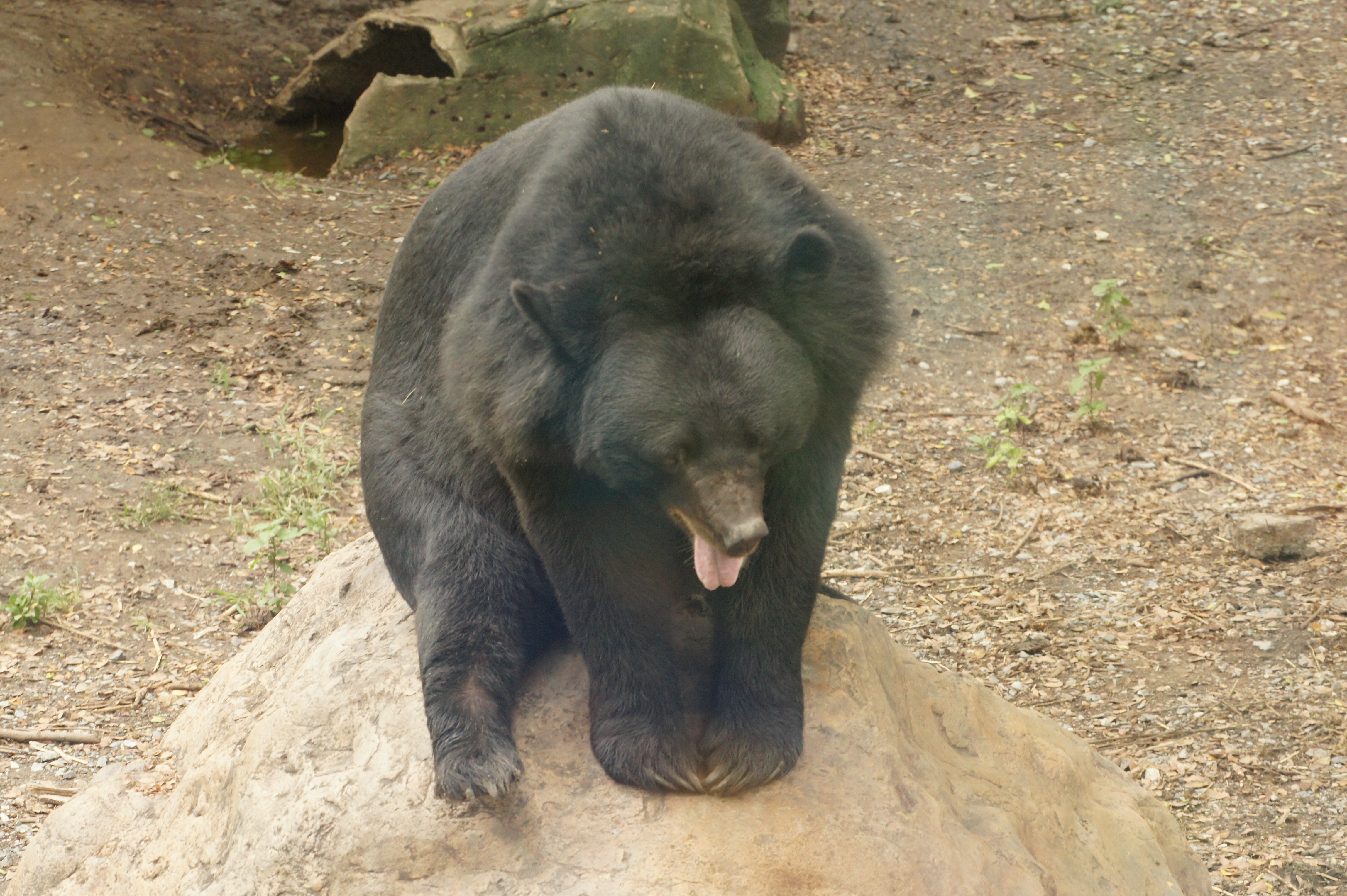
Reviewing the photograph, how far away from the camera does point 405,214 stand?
9.31m

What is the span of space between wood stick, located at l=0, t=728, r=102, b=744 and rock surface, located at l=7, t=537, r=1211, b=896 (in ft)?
3.79

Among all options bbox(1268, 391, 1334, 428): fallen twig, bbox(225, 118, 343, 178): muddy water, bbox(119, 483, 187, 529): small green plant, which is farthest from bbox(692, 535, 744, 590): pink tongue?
bbox(225, 118, 343, 178): muddy water

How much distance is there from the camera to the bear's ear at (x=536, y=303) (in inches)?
99.0

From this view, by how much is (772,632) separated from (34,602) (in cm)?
421

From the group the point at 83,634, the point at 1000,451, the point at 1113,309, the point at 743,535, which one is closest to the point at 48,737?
the point at 83,634

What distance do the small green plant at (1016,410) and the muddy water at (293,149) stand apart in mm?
6512

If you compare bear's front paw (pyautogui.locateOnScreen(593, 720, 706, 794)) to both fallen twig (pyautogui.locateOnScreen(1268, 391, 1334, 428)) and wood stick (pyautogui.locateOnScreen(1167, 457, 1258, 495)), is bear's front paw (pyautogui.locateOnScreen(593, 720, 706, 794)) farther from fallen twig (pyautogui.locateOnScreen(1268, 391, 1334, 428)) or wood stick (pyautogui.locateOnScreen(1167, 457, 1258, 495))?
fallen twig (pyautogui.locateOnScreen(1268, 391, 1334, 428))

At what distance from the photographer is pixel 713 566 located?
2.71 meters

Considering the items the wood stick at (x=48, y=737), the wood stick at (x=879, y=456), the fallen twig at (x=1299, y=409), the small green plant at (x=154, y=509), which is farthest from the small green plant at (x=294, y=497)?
the fallen twig at (x=1299, y=409)

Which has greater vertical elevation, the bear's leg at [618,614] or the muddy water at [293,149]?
the bear's leg at [618,614]

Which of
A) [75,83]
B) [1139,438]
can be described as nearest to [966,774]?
[1139,438]

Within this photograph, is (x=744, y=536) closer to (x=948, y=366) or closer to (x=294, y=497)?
(x=294, y=497)

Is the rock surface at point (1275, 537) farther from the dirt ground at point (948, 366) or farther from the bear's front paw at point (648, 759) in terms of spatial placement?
the bear's front paw at point (648, 759)

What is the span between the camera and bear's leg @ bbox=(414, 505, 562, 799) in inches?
109
